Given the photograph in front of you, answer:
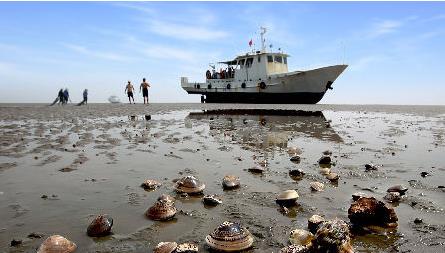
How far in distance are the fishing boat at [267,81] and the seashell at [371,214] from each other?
3141 cm

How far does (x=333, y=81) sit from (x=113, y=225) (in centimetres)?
3404

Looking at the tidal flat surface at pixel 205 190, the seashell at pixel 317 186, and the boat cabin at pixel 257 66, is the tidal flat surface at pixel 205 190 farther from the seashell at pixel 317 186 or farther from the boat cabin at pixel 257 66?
the boat cabin at pixel 257 66

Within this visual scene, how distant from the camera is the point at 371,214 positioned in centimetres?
303

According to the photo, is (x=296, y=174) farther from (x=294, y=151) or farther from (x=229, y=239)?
(x=229, y=239)

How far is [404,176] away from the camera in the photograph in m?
4.98

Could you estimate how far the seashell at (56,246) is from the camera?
247cm

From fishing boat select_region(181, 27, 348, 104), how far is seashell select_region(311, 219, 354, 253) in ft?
106

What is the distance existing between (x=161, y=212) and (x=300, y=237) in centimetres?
135

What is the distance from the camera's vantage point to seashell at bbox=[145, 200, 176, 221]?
321cm

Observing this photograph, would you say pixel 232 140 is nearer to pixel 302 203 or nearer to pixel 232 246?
pixel 302 203

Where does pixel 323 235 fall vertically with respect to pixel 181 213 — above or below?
above

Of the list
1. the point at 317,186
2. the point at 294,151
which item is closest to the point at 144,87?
the point at 294,151

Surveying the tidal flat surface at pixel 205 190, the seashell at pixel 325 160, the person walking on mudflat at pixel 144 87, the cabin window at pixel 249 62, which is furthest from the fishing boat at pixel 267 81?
the seashell at pixel 325 160

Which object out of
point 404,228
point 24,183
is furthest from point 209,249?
point 24,183
